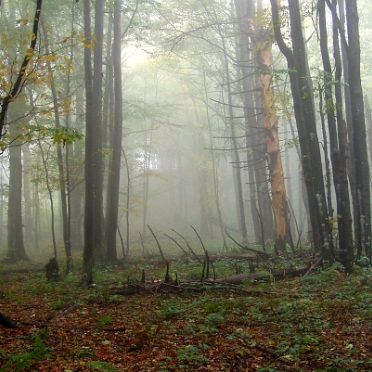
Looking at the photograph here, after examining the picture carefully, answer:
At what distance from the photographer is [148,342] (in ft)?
17.1

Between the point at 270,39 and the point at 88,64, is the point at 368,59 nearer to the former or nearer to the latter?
the point at 270,39

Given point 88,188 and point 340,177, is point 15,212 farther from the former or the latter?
point 340,177

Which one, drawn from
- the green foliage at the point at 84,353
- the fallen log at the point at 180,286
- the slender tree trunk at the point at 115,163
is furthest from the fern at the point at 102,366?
the slender tree trunk at the point at 115,163

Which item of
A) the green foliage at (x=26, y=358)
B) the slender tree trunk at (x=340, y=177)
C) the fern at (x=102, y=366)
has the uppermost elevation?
the slender tree trunk at (x=340, y=177)

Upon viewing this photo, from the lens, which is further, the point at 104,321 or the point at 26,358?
the point at 104,321

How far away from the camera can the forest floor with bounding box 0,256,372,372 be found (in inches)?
177

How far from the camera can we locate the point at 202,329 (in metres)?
5.59

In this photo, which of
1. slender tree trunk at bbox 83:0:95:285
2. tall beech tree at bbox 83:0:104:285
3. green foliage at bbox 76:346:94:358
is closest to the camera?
green foliage at bbox 76:346:94:358

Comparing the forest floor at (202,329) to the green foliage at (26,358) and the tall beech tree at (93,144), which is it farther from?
the tall beech tree at (93,144)

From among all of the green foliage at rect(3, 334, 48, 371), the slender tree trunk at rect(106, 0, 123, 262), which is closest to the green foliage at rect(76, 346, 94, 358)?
the green foliage at rect(3, 334, 48, 371)

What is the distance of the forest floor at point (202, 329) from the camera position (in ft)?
14.8

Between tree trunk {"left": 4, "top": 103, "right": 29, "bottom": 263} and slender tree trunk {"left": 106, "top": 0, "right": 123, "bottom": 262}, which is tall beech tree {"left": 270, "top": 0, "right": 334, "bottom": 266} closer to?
slender tree trunk {"left": 106, "top": 0, "right": 123, "bottom": 262}

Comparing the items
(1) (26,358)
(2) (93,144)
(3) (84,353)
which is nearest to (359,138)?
(2) (93,144)

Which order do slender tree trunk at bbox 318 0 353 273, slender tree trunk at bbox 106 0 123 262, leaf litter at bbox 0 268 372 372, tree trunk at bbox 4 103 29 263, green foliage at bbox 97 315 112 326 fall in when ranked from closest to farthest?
leaf litter at bbox 0 268 372 372 < green foliage at bbox 97 315 112 326 < slender tree trunk at bbox 318 0 353 273 < slender tree trunk at bbox 106 0 123 262 < tree trunk at bbox 4 103 29 263
